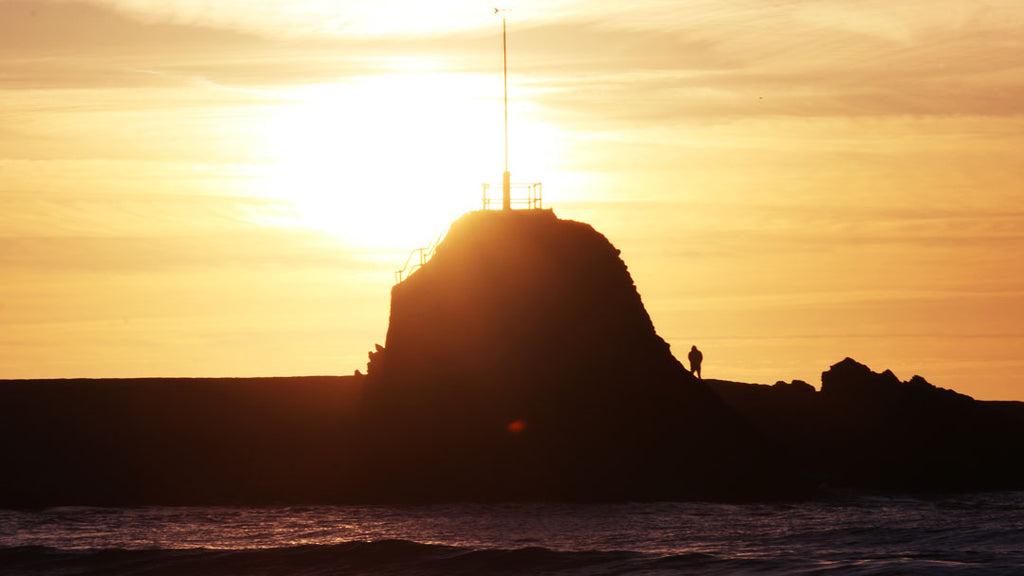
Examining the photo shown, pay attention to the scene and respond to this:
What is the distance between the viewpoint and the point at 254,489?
63.7 metres

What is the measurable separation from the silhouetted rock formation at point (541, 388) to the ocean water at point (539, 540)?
70.4 inches

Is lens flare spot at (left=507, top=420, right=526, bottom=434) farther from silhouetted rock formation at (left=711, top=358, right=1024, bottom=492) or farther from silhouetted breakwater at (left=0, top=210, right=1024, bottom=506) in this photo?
silhouetted rock formation at (left=711, top=358, right=1024, bottom=492)

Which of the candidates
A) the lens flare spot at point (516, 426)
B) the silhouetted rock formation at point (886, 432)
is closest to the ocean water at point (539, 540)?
the lens flare spot at point (516, 426)

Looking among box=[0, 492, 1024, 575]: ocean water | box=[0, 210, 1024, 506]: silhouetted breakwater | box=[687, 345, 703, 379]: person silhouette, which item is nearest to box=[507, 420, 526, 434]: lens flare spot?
box=[0, 210, 1024, 506]: silhouetted breakwater

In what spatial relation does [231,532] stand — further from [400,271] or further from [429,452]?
[400,271]

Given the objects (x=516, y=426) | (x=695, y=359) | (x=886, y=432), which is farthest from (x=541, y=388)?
(x=886, y=432)

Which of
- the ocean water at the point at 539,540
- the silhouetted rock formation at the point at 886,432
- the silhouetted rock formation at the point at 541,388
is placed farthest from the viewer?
the silhouetted rock formation at the point at 886,432

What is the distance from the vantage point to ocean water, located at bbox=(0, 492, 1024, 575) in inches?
1559

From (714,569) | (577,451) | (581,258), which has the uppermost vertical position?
(581,258)

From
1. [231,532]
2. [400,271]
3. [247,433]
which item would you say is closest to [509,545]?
[231,532]

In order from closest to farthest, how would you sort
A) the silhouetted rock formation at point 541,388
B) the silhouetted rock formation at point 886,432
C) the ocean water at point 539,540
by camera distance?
the ocean water at point 539,540
the silhouetted rock formation at point 541,388
the silhouetted rock formation at point 886,432

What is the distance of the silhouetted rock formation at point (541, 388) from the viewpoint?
55.1 metres

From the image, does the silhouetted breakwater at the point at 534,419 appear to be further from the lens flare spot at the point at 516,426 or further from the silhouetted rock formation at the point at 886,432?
the silhouetted rock formation at the point at 886,432

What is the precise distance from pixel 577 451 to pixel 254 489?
1601 cm
